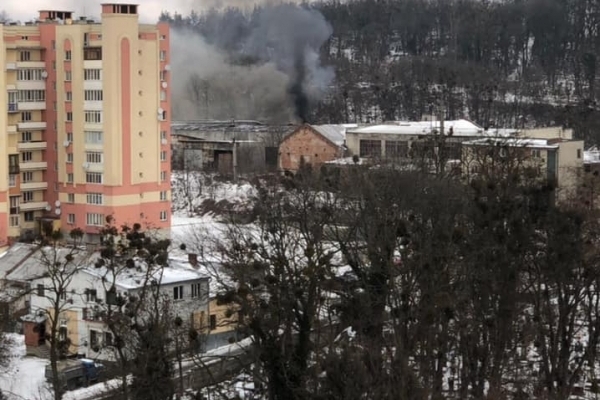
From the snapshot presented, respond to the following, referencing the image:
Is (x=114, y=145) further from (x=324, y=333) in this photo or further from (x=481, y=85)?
(x=481, y=85)

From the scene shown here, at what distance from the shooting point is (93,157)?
61.8ft

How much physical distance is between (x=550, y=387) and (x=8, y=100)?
467 inches

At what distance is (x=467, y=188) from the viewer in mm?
11156

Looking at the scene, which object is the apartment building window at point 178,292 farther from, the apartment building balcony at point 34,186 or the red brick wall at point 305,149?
the red brick wall at point 305,149

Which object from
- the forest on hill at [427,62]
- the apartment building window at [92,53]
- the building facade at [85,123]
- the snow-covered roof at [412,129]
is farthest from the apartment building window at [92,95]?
the forest on hill at [427,62]

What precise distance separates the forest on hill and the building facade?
11371 millimetres

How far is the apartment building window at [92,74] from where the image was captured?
1853 cm

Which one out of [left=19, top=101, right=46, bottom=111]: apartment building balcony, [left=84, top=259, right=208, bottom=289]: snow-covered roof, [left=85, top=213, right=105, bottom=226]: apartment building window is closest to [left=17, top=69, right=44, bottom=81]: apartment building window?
[left=19, top=101, right=46, bottom=111]: apartment building balcony

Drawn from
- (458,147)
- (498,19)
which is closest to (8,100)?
(458,147)

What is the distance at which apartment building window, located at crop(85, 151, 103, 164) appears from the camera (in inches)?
738

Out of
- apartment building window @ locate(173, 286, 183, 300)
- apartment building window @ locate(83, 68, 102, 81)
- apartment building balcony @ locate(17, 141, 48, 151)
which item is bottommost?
apartment building window @ locate(173, 286, 183, 300)

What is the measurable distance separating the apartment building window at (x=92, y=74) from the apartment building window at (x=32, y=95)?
3.13ft

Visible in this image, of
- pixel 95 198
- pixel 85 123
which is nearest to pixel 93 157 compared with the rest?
pixel 85 123

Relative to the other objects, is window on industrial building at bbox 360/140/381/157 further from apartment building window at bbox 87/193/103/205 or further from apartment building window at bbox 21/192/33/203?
apartment building window at bbox 21/192/33/203
